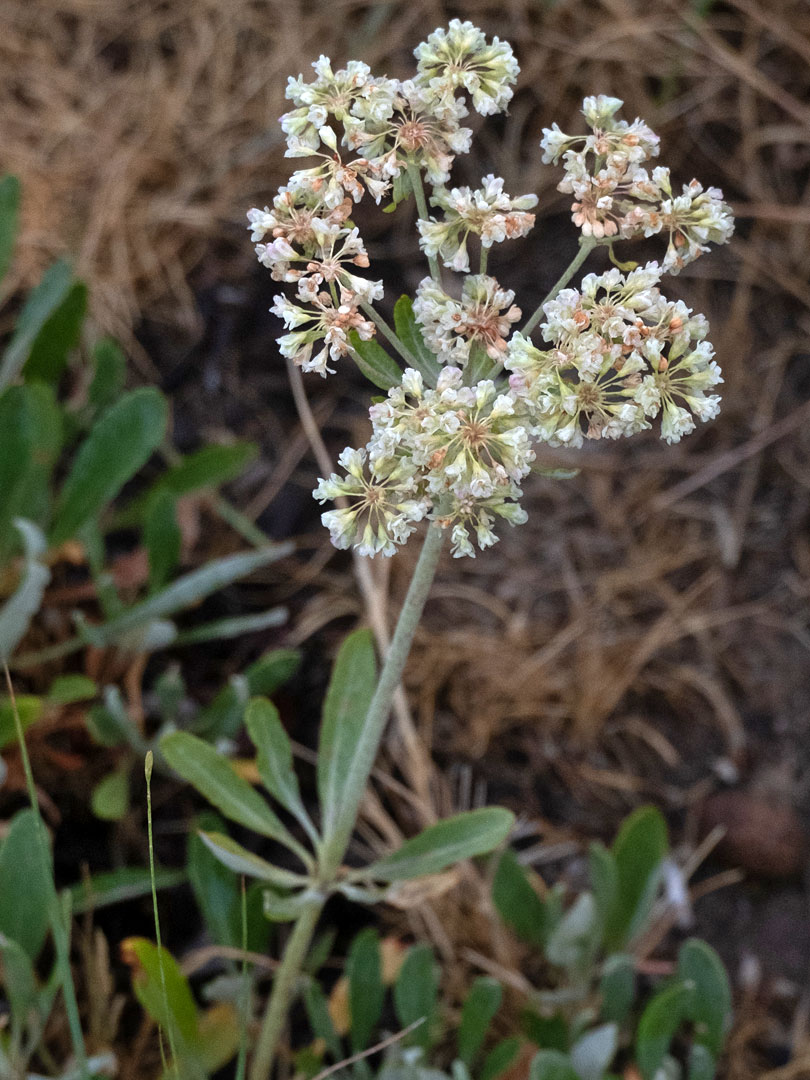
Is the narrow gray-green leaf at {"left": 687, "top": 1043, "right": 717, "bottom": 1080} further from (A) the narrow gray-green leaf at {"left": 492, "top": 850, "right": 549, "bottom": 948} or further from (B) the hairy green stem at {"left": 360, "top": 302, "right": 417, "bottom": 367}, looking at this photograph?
(B) the hairy green stem at {"left": 360, "top": 302, "right": 417, "bottom": 367}

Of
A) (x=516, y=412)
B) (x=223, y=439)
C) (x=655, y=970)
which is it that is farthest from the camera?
(x=223, y=439)

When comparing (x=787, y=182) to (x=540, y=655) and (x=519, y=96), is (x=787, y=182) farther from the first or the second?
(x=540, y=655)

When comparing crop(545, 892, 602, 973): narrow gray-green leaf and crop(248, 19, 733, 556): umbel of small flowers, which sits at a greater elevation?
crop(248, 19, 733, 556): umbel of small flowers

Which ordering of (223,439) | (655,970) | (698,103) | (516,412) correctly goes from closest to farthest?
(516,412) → (655,970) → (223,439) → (698,103)

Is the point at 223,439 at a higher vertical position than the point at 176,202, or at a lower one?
lower

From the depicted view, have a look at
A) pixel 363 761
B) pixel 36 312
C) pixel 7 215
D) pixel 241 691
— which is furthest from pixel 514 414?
pixel 7 215

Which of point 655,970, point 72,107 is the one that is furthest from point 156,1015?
point 72,107

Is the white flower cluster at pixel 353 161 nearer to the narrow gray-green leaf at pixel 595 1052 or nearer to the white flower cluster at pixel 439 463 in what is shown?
the white flower cluster at pixel 439 463

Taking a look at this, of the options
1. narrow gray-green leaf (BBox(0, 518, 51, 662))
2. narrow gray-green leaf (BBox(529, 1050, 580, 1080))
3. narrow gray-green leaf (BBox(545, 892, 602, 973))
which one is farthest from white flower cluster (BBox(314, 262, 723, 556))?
narrow gray-green leaf (BBox(545, 892, 602, 973))
